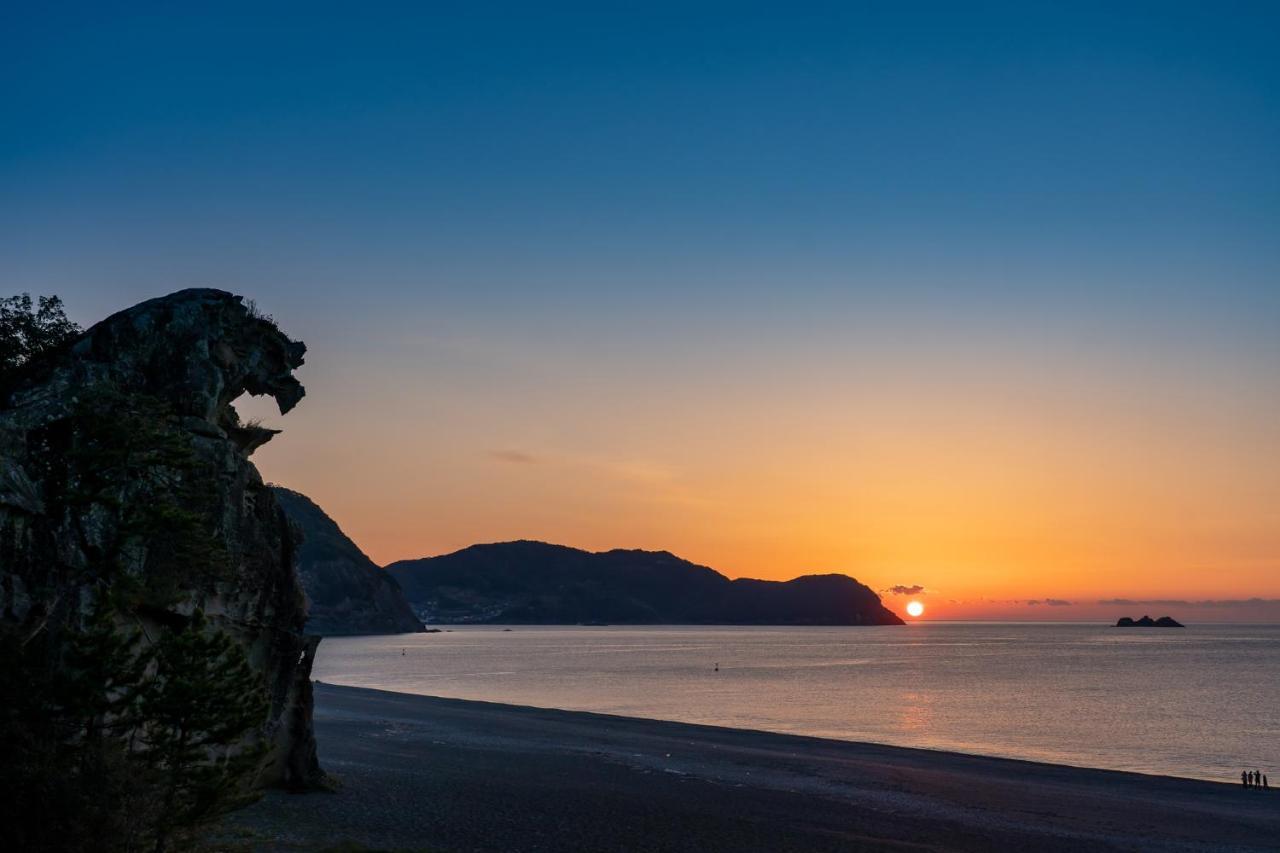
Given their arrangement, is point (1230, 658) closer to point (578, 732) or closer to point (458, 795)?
point (578, 732)

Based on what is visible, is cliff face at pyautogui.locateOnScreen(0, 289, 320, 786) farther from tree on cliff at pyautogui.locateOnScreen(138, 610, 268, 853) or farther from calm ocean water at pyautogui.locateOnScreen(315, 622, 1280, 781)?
calm ocean water at pyautogui.locateOnScreen(315, 622, 1280, 781)

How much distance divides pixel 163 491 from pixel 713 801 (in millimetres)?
19751

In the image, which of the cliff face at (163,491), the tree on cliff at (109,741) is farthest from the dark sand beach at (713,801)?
the tree on cliff at (109,741)

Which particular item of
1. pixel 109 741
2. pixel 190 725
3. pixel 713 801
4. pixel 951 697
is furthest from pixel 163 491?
pixel 951 697

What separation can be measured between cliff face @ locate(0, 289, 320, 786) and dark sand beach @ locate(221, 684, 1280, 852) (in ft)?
12.7

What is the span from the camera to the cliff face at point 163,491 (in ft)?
58.1

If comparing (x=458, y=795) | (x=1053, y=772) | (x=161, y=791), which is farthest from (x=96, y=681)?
(x=1053, y=772)

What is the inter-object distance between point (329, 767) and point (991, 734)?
45572 mm

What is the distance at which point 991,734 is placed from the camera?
6319 cm

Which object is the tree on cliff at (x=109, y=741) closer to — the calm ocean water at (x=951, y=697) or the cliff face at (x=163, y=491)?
the cliff face at (x=163, y=491)

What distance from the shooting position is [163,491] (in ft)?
66.3

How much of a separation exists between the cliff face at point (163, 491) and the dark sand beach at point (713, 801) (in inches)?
152

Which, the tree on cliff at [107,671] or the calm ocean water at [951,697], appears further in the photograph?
the calm ocean water at [951,697]

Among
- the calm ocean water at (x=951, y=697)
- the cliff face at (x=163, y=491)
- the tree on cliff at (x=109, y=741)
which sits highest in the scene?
the cliff face at (x=163, y=491)
